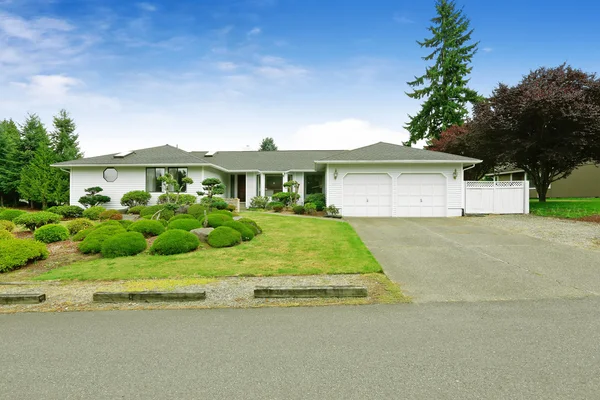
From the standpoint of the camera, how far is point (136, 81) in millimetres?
16391

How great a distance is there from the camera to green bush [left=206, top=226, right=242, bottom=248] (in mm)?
8695

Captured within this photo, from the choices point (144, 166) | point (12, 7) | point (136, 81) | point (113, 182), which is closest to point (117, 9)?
point (12, 7)

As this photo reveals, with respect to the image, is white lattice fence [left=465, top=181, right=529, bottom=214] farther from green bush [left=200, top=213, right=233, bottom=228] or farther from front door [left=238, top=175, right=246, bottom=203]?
front door [left=238, top=175, right=246, bottom=203]

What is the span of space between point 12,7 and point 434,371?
1566cm

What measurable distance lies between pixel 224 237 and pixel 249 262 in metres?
2.10

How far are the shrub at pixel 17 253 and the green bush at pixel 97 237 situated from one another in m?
0.88

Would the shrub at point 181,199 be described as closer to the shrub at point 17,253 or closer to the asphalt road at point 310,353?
the shrub at point 17,253

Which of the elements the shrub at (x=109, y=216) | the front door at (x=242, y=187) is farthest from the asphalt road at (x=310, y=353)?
the front door at (x=242, y=187)

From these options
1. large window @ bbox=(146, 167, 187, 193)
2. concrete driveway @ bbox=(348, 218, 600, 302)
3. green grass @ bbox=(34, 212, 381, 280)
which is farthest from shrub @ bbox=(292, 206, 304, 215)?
green grass @ bbox=(34, 212, 381, 280)

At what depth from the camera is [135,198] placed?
706 inches

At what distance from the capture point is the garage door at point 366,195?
54.2 ft

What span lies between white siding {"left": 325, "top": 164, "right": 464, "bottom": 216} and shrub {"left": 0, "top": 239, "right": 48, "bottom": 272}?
12242mm

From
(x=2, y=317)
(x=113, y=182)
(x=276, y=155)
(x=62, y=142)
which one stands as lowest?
(x=2, y=317)

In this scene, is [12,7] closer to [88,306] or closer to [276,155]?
[88,306]
